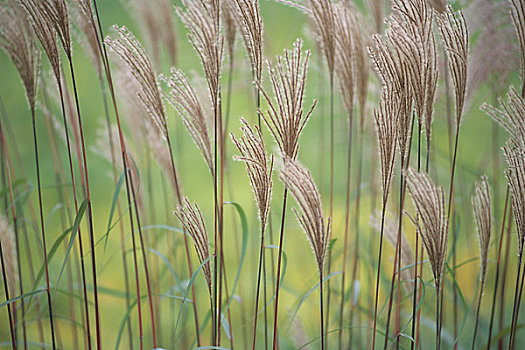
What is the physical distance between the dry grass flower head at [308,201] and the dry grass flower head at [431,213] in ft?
0.48

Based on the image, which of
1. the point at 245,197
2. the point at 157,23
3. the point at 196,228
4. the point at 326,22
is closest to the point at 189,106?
the point at 196,228

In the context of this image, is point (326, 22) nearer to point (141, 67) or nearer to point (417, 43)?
point (417, 43)

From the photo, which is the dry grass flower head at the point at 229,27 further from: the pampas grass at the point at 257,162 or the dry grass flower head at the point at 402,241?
the dry grass flower head at the point at 402,241

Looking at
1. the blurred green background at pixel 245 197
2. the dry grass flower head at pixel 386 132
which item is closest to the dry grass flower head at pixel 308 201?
the dry grass flower head at pixel 386 132

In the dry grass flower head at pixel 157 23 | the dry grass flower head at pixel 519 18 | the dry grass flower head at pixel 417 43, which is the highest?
the dry grass flower head at pixel 157 23

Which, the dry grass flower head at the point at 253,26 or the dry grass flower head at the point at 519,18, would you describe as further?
the dry grass flower head at the point at 519,18

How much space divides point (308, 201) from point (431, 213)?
7.7 inches

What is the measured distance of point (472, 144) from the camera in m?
2.82

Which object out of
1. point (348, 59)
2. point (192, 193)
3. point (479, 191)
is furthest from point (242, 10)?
point (192, 193)

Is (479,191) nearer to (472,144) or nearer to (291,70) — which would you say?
(291,70)

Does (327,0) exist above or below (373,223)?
above

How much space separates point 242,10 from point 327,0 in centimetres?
21

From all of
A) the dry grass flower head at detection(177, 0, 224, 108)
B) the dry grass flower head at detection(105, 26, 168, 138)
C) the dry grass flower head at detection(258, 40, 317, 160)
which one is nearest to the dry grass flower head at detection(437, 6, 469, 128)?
the dry grass flower head at detection(258, 40, 317, 160)

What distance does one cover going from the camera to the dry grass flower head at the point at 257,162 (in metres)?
0.75
